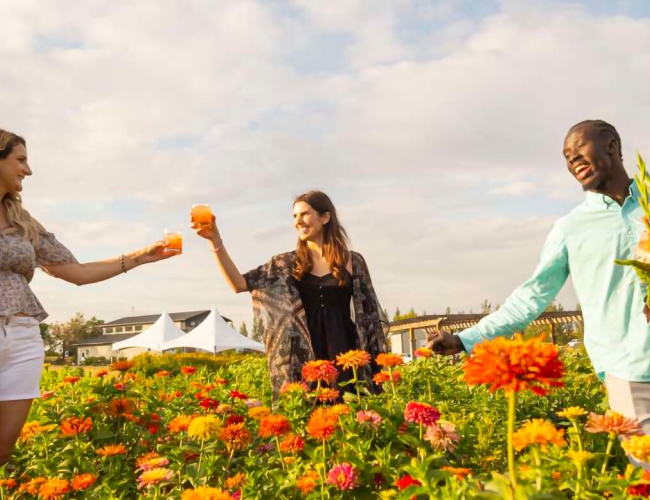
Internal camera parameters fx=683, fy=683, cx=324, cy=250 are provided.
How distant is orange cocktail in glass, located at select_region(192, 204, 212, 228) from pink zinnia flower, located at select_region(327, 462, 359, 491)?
2225 mm

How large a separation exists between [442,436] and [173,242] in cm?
234

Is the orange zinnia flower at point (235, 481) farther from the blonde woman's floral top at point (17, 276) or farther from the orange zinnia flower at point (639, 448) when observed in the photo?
the blonde woman's floral top at point (17, 276)

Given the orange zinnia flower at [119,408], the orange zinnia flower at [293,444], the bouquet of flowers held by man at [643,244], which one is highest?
the bouquet of flowers held by man at [643,244]

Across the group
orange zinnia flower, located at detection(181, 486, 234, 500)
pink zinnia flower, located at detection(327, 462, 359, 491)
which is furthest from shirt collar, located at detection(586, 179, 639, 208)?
orange zinnia flower, located at detection(181, 486, 234, 500)

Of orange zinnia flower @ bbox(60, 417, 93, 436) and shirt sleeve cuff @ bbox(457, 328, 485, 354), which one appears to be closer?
shirt sleeve cuff @ bbox(457, 328, 485, 354)

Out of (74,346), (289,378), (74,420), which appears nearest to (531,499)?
(74,420)

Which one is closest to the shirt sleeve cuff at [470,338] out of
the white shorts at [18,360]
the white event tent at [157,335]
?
the white shorts at [18,360]

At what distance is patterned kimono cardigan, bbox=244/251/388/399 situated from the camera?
4.25 meters

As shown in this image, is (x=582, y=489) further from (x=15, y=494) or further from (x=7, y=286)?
(x=7, y=286)

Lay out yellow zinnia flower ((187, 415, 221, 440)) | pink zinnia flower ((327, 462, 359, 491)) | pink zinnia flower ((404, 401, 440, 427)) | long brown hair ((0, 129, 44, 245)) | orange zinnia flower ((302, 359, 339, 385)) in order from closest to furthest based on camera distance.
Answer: pink zinnia flower ((327, 462, 359, 491)), pink zinnia flower ((404, 401, 440, 427)), yellow zinnia flower ((187, 415, 221, 440)), orange zinnia flower ((302, 359, 339, 385)), long brown hair ((0, 129, 44, 245))

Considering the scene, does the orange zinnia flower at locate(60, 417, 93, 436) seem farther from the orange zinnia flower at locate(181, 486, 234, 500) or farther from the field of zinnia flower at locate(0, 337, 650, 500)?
the orange zinnia flower at locate(181, 486, 234, 500)

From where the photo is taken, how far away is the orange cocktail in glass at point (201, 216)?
13.4 ft

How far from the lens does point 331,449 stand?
2.53m

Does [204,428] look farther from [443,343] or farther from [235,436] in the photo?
[443,343]
